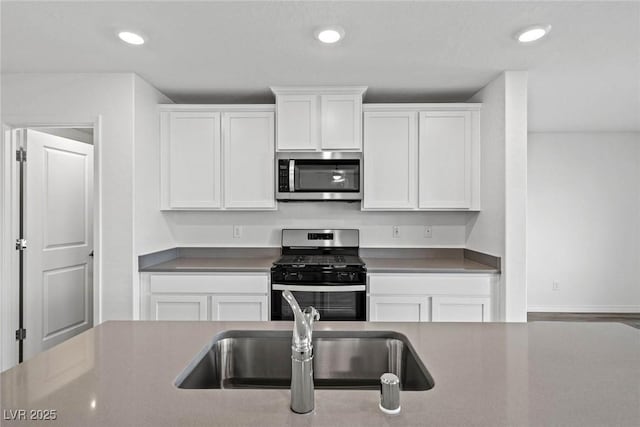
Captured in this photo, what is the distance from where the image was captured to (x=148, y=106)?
9.34ft

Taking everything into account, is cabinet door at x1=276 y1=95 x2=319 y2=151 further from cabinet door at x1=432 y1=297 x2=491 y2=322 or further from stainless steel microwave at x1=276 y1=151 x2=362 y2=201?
cabinet door at x1=432 y1=297 x2=491 y2=322

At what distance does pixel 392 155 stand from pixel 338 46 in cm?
110

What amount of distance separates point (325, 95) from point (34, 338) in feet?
9.91

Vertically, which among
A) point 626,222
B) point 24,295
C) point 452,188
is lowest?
point 24,295

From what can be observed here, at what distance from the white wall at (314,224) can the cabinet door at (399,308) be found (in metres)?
0.76

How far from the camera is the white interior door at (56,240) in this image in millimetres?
2828

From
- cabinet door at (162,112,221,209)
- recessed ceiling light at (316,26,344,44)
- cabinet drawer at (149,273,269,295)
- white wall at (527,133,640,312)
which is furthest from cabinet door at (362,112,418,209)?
white wall at (527,133,640,312)

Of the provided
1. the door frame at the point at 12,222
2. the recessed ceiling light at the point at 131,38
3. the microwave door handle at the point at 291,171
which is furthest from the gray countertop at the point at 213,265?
the recessed ceiling light at the point at 131,38

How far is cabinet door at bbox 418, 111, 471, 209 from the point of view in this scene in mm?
2959

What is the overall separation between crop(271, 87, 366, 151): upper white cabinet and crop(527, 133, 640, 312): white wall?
2890 millimetres

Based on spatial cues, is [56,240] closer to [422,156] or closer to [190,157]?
[190,157]

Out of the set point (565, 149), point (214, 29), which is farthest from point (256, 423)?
point (565, 149)

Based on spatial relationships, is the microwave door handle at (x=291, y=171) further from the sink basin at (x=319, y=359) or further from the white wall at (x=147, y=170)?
the sink basin at (x=319, y=359)

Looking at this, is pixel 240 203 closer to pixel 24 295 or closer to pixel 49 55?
pixel 49 55
